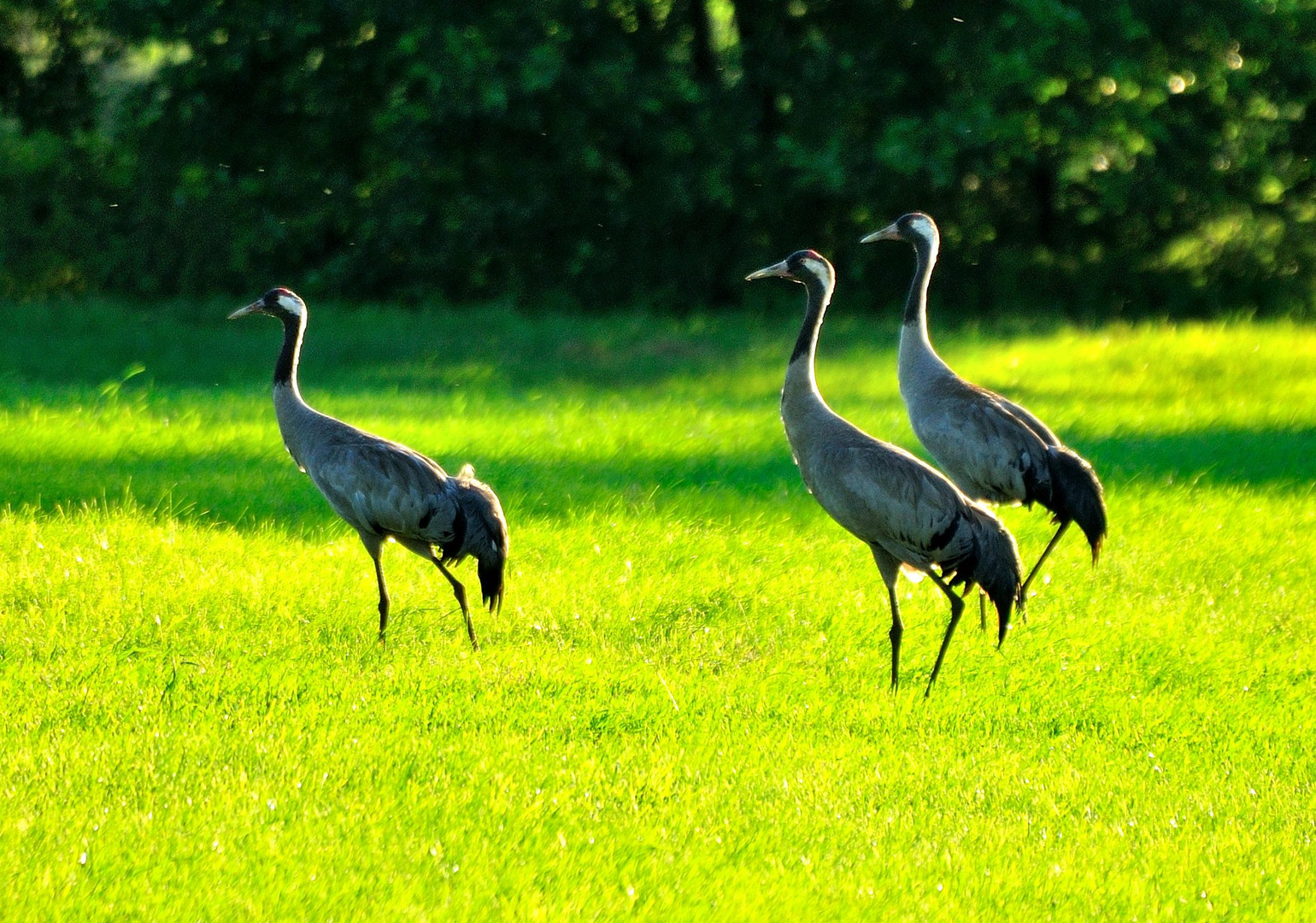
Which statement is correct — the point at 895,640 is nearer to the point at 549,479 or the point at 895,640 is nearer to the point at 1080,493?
the point at 1080,493

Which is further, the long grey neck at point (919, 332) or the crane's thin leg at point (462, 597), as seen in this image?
the long grey neck at point (919, 332)

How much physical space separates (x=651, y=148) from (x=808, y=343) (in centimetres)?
1349

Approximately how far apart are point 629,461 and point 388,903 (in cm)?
715

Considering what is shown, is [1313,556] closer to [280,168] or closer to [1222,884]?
[1222,884]

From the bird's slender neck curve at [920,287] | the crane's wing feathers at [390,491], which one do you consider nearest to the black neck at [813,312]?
the bird's slender neck curve at [920,287]

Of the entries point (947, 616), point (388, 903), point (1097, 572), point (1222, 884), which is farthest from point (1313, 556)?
point (388, 903)

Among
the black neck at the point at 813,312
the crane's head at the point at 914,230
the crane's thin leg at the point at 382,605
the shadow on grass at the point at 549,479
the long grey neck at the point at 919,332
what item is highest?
the crane's head at the point at 914,230

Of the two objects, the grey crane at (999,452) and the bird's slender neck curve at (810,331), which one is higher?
the bird's slender neck curve at (810,331)

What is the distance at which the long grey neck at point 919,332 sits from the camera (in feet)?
30.1

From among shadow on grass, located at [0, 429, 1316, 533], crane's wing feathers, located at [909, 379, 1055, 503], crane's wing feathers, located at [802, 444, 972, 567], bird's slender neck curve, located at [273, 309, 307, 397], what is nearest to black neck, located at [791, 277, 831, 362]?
crane's wing feathers, located at [802, 444, 972, 567]

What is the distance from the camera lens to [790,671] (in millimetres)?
7531

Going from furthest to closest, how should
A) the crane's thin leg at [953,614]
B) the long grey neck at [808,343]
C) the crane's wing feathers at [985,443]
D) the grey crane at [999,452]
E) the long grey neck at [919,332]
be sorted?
the long grey neck at [919,332] → the crane's wing feathers at [985,443] → the grey crane at [999,452] → the long grey neck at [808,343] → the crane's thin leg at [953,614]

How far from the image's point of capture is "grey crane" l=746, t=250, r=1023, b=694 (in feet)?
23.4

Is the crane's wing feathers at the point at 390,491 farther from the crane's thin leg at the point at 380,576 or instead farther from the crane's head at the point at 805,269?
the crane's head at the point at 805,269
